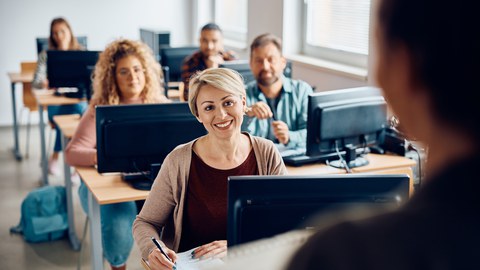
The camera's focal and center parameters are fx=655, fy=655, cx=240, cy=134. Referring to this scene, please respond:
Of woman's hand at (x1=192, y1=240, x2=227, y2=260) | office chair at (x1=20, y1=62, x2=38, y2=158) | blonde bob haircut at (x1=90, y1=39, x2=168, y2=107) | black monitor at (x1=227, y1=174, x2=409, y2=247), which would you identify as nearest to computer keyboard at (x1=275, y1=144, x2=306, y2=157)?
blonde bob haircut at (x1=90, y1=39, x2=168, y2=107)

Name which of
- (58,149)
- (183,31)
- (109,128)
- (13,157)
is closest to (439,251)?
(109,128)

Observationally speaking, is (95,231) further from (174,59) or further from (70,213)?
(174,59)

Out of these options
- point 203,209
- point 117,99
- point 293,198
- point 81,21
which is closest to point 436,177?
point 293,198

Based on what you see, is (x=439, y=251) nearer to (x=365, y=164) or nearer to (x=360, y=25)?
(x=365, y=164)

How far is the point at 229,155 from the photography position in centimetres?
224

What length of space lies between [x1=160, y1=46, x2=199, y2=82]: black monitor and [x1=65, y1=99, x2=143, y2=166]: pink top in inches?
88.5

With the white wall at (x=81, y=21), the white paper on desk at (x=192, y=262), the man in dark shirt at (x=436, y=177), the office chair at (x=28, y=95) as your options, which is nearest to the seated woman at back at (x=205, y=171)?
the white paper on desk at (x=192, y=262)

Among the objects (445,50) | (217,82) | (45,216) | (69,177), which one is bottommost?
(45,216)

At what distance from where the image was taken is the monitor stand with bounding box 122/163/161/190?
2711mm

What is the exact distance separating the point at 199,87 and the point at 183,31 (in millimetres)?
5858

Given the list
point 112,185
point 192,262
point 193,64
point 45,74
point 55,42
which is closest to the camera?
point 192,262

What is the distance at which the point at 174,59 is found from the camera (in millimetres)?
5387

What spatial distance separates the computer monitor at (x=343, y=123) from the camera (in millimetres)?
2818

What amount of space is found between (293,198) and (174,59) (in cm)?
415
